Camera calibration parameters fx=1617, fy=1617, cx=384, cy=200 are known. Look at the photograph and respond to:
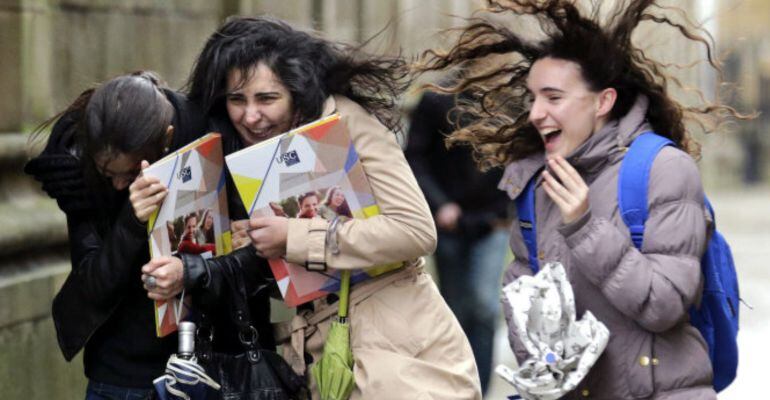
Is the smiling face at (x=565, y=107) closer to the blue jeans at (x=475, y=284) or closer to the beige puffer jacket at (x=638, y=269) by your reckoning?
the beige puffer jacket at (x=638, y=269)

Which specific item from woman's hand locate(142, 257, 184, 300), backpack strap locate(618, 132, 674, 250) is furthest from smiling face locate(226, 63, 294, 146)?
backpack strap locate(618, 132, 674, 250)

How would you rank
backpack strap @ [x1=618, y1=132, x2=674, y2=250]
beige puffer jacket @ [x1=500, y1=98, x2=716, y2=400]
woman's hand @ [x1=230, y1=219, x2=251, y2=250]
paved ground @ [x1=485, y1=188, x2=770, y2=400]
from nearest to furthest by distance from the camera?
beige puffer jacket @ [x1=500, y1=98, x2=716, y2=400] < backpack strap @ [x1=618, y1=132, x2=674, y2=250] < woman's hand @ [x1=230, y1=219, x2=251, y2=250] < paved ground @ [x1=485, y1=188, x2=770, y2=400]

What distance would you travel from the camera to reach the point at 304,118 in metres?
4.70

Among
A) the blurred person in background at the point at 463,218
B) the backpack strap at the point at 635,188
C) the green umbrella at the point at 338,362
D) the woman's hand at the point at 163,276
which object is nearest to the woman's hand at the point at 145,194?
the woman's hand at the point at 163,276

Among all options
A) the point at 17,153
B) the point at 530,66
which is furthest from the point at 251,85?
the point at 17,153

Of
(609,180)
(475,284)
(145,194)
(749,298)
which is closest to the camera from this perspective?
(145,194)

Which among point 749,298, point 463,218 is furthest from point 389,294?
point 749,298

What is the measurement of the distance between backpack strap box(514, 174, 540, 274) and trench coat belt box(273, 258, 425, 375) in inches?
13.3

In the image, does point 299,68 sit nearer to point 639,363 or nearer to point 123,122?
point 123,122

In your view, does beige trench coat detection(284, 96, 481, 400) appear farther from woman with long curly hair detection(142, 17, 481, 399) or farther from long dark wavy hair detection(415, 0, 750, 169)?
long dark wavy hair detection(415, 0, 750, 169)

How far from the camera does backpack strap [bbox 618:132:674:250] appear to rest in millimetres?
4449

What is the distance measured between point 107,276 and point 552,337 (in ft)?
4.14

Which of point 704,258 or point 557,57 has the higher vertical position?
point 557,57

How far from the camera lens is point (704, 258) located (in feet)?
Result: 15.1
